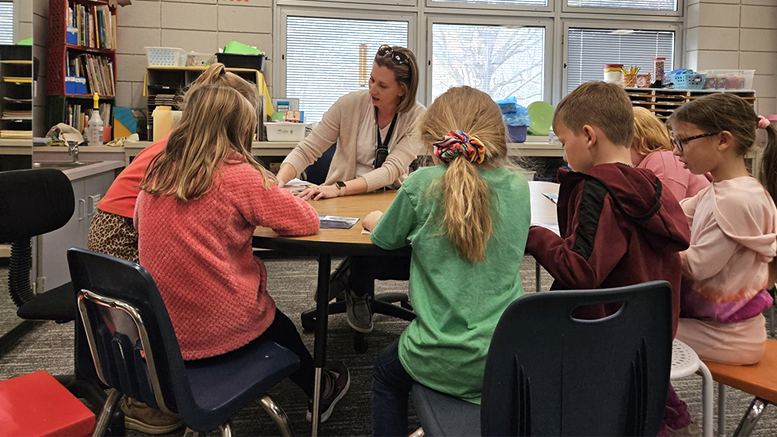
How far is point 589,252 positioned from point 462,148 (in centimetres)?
33

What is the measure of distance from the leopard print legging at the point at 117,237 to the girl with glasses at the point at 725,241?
1.53 meters

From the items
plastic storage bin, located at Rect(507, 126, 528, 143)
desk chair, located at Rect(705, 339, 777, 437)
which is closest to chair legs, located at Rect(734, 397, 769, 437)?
desk chair, located at Rect(705, 339, 777, 437)

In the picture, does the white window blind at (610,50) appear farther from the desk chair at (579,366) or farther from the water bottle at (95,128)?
the desk chair at (579,366)

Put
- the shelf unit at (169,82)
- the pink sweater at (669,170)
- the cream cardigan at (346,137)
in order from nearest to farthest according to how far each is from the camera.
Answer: the pink sweater at (669,170)
the cream cardigan at (346,137)
the shelf unit at (169,82)

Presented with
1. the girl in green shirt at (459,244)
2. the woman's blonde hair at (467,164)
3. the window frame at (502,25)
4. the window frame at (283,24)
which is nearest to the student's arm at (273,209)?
the girl in green shirt at (459,244)

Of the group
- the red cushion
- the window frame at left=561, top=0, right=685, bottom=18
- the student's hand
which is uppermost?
the window frame at left=561, top=0, right=685, bottom=18

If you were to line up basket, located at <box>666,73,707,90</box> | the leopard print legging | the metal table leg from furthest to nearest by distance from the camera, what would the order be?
basket, located at <box>666,73,707,90</box> → the leopard print legging → the metal table leg

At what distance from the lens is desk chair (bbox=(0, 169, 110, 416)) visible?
1880 mm

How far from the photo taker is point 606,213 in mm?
1311

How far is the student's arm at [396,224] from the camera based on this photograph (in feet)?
4.45

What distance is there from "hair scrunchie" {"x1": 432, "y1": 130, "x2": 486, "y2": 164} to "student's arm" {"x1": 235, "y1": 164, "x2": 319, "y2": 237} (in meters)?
0.42

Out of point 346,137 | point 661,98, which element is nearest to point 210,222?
point 346,137

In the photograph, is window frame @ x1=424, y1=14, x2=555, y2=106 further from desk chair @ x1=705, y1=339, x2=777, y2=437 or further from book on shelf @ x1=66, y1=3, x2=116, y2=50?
desk chair @ x1=705, y1=339, x2=777, y2=437

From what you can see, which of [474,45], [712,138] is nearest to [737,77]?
[474,45]
